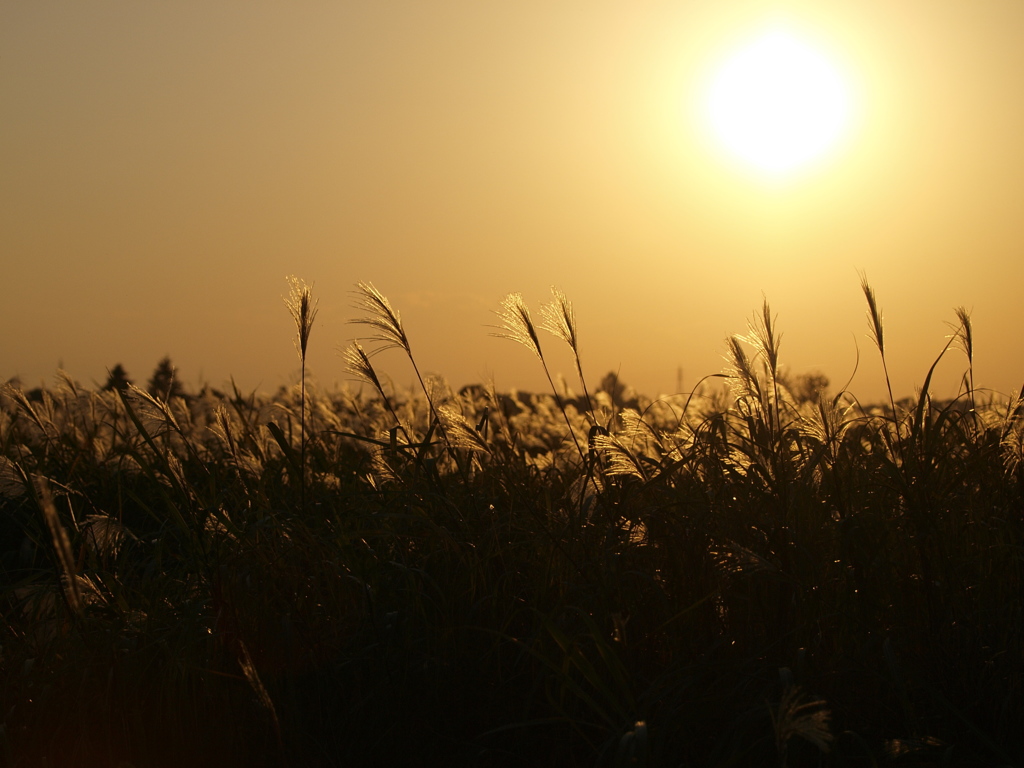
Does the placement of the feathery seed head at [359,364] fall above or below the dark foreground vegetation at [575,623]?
above

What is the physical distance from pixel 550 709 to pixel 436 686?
345 millimetres

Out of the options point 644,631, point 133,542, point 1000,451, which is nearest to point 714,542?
point 644,631

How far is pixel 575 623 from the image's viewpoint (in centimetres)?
258

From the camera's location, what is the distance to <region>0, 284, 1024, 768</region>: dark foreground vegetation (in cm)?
226

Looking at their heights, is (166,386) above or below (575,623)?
above

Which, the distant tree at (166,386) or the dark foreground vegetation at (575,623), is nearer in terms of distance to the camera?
the dark foreground vegetation at (575,623)

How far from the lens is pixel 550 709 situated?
7.84ft

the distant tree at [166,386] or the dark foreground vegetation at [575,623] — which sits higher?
the distant tree at [166,386]

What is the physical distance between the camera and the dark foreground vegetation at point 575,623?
2256 mm

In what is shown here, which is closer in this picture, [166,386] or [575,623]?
[575,623]

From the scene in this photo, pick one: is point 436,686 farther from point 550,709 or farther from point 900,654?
point 900,654

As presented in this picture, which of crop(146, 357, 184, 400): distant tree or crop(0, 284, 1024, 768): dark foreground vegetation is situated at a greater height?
crop(146, 357, 184, 400): distant tree

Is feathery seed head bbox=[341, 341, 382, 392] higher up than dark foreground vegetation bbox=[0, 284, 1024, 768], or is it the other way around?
feathery seed head bbox=[341, 341, 382, 392]

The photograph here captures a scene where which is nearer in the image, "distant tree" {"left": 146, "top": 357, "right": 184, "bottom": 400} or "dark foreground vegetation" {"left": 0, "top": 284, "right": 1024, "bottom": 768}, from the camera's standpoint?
"dark foreground vegetation" {"left": 0, "top": 284, "right": 1024, "bottom": 768}
